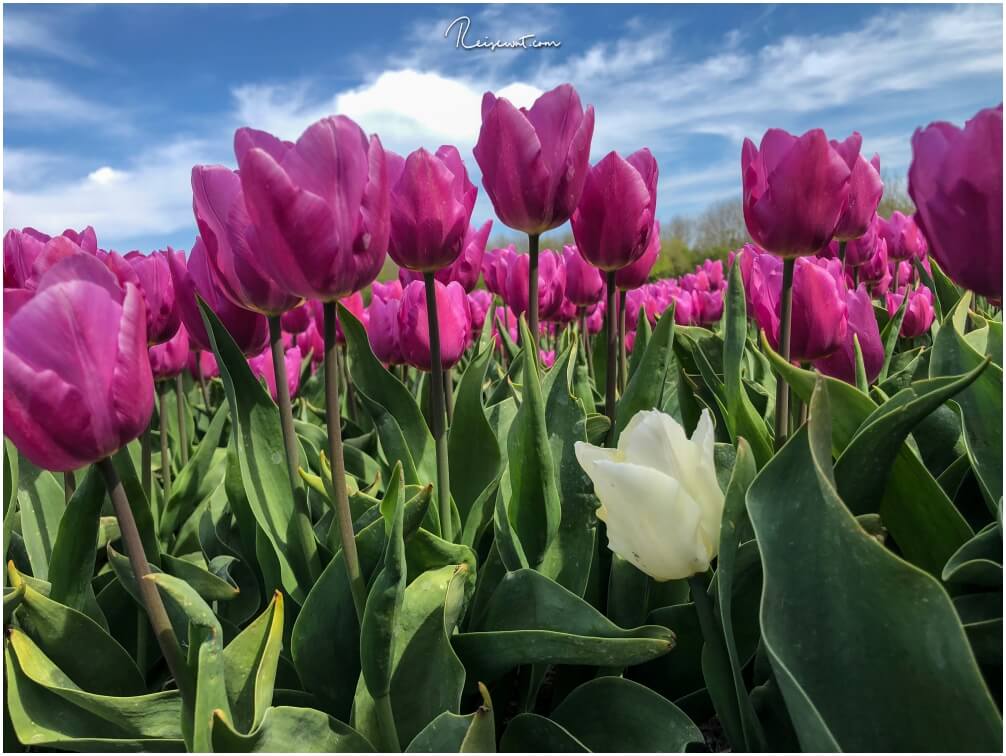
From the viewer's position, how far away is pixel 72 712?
3.20 ft

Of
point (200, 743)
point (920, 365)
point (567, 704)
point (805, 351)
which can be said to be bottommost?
point (567, 704)

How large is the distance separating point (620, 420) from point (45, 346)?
813 millimetres

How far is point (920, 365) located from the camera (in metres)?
1.59

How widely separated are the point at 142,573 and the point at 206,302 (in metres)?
0.40

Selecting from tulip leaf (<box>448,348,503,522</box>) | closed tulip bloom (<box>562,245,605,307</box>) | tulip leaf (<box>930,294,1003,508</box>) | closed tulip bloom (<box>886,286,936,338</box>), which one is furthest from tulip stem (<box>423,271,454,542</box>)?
closed tulip bloom (<box>886,286,936,338</box>)

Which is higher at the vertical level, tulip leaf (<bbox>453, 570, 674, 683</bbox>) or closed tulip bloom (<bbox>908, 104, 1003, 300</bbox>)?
closed tulip bloom (<bbox>908, 104, 1003, 300</bbox>)

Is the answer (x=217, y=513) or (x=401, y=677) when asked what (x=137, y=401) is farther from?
(x=217, y=513)

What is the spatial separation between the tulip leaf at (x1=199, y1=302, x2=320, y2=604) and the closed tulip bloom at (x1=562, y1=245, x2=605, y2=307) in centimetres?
111

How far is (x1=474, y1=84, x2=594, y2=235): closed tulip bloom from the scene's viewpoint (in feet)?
3.75

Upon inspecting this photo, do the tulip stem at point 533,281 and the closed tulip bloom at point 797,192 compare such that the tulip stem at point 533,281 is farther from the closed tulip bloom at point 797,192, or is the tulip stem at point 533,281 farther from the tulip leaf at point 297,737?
the tulip leaf at point 297,737

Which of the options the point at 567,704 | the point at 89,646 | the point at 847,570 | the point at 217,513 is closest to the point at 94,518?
the point at 89,646

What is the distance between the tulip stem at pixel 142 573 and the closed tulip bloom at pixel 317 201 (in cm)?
25

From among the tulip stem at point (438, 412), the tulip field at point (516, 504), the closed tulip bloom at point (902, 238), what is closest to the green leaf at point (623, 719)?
the tulip field at point (516, 504)

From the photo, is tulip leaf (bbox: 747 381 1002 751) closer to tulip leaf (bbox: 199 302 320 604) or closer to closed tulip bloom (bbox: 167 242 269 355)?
tulip leaf (bbox: 199 302 320 604)
